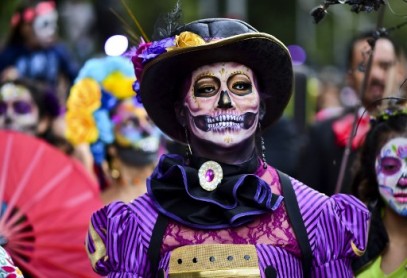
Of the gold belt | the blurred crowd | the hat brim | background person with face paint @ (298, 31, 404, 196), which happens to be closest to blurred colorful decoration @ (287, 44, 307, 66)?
the blurred crowd

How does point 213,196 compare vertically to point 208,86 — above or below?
below

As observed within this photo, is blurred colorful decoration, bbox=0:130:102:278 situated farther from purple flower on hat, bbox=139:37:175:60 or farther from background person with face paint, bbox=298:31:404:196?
background person with face paint, bbox=298:31:404:196

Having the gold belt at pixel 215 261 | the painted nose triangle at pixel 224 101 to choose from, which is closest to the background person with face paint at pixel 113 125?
the painted nose triangle at pixel 224 101

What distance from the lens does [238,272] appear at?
16.7 feet

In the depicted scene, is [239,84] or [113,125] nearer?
[239,84]

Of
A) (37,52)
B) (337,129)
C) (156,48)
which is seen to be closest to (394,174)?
(156,48)

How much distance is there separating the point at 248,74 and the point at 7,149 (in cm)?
222

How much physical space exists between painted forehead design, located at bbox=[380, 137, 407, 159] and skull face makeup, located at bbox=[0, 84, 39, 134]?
150 inches

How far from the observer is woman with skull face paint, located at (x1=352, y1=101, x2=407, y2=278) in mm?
5859

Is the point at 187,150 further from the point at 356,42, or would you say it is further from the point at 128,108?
the point at 356,42

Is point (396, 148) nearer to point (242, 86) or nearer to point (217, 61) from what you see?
point (242, 86)

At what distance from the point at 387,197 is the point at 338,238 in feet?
2.52

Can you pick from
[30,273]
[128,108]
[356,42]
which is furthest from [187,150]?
[356,42]

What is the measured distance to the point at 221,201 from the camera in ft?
17.3
